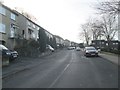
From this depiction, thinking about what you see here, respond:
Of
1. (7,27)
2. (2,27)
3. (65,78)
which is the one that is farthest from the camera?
(7,27)

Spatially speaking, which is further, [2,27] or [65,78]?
[2,27]

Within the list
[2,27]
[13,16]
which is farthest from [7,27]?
[13,16]

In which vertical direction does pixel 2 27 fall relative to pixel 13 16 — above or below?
below

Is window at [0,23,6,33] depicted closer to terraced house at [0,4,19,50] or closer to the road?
terraced house at [0,4,19,50]

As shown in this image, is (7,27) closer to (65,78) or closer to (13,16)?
(13,16)

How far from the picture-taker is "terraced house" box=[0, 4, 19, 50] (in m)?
40.7

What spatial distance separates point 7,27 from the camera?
4378 cm

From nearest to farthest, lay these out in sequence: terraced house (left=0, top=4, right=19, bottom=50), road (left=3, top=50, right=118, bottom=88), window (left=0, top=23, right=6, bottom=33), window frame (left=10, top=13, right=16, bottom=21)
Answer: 1. road (left=3, top=50, right=118, bottom=88)
2. window (left=0, top=23, right=6, bottom=33)
3. terraced house (left=0, top=4, right=19, bottom=50)
4. window frame (left=10, top=13, right=16, bottom=21)

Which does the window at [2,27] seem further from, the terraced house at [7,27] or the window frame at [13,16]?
the window frame at [13,16]

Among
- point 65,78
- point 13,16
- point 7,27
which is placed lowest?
point 65,78

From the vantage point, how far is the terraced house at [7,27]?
4067cm

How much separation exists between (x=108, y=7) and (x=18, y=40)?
2681cm

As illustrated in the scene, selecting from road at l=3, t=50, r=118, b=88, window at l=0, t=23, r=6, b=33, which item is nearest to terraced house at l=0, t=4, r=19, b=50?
window at l=0, t=23, r=6, b=33

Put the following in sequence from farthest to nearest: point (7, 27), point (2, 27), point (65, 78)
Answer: point (7, 27) → point (2, 27) → point (65, 78)
